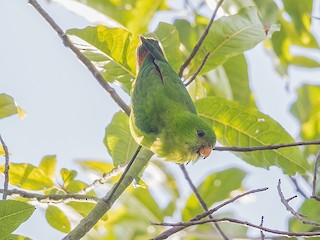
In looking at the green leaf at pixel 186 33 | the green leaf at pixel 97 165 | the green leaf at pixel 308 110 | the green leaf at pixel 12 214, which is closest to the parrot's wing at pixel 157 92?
the green leaf at pixel 186 33

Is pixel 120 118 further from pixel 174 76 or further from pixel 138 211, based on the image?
pixel 138 211

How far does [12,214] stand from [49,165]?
0.69 meters

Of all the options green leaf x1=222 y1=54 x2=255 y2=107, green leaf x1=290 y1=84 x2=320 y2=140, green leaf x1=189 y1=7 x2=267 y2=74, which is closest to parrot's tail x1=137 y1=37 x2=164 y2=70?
green leaf x1=189 y1=7 x2=267 y2=74

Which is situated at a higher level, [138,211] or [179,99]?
[179,99]

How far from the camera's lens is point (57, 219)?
2820 mm

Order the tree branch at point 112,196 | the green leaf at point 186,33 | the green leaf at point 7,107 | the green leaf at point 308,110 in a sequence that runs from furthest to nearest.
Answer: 1. the green leaf at point 308,110
2. the green leaf at point 186,33
3. the green leaf at point 7,107
4. the tree branch at point 112,196

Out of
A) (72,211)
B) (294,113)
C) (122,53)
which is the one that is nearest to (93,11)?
(122,53)

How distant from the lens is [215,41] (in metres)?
2.99

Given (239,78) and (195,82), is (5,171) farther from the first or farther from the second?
(239,78)

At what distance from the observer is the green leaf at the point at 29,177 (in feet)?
9.36

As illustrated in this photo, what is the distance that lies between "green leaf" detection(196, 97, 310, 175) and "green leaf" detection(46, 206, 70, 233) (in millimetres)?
796

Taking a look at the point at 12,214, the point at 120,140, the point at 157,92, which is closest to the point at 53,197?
the point at 12,214

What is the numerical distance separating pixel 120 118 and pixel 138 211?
95 centimetres

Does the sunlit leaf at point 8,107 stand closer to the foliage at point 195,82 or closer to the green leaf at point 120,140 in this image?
the foliage at point 195,82
